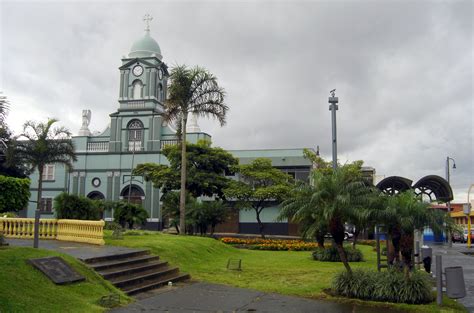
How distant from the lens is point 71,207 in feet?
58.5

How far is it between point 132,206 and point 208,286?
46.0 feet

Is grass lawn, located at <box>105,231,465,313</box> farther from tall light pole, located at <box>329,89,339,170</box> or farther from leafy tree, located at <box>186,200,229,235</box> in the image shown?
leafy tree, located at <box>186,200,229,235</box>

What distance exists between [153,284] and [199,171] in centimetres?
2249

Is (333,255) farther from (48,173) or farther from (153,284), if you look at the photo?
(48,173)

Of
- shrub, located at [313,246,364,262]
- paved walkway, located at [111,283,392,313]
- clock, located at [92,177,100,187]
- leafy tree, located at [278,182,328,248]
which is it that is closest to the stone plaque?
paved walkway, located at [111,283,392,313]

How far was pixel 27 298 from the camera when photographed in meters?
8.22

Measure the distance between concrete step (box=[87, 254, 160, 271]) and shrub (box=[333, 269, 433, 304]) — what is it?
5416 mm

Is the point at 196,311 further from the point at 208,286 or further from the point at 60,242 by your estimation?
the point at 60,242

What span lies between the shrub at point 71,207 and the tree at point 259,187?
16681 millimetres

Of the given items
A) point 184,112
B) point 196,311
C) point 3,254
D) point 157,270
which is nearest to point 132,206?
point 184,112

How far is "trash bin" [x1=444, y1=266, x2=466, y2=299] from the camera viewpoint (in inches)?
367

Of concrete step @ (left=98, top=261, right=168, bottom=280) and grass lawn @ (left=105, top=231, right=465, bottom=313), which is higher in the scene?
concrete step @ (left=98, top=261, right=168, bottom=280)

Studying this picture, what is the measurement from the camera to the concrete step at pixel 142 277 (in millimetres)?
11016

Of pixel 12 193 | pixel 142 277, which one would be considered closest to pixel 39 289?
pixel 142 277
